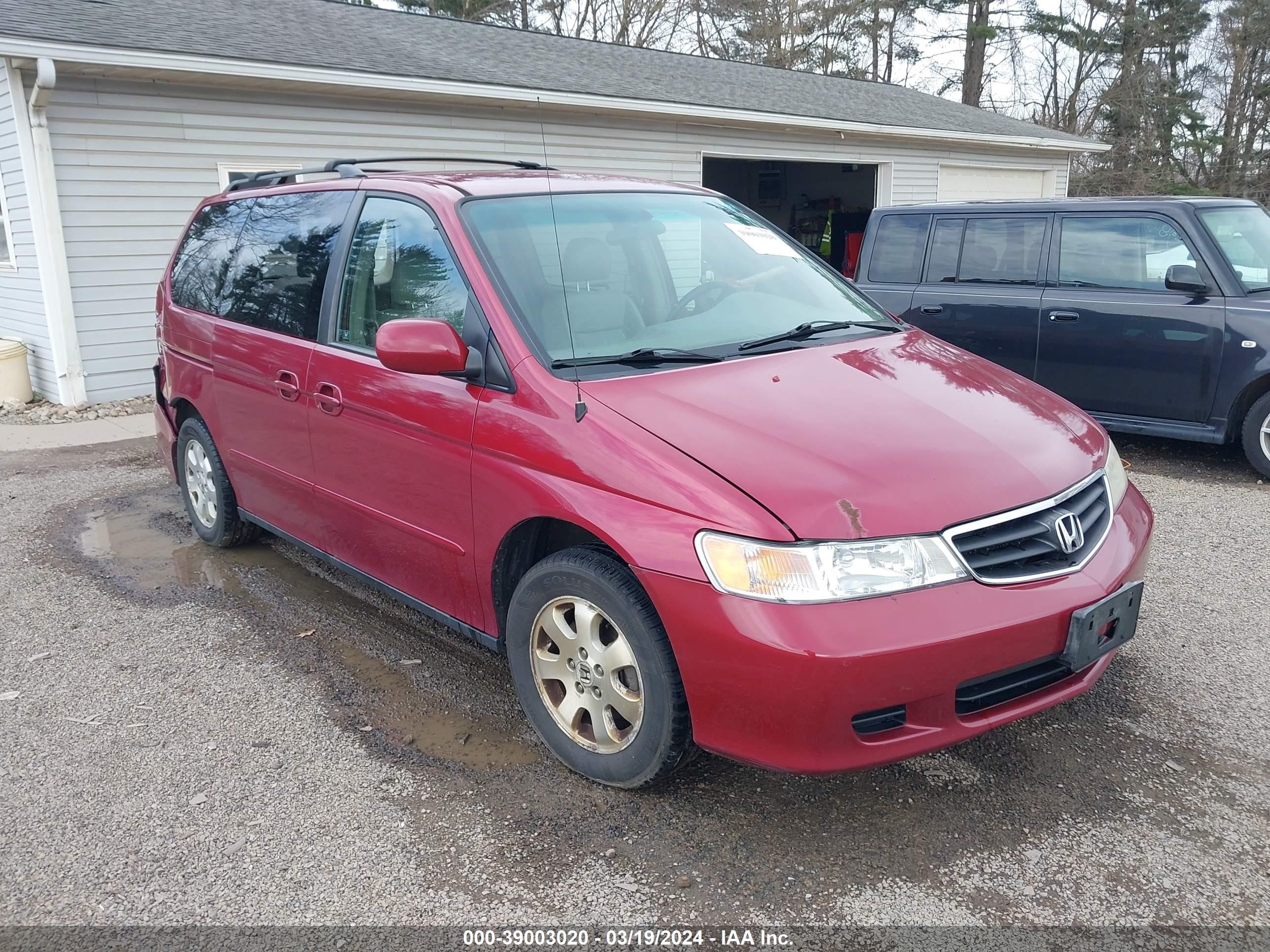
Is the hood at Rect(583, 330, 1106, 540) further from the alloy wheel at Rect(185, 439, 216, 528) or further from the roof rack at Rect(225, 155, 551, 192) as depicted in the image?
the alloy wheel at Rect(185, 439, 216, 528)

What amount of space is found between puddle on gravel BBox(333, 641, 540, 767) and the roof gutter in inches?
131

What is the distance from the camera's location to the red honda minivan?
8.08ft

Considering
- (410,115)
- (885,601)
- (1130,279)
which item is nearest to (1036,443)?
(885,601)

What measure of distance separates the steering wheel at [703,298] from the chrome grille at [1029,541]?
4.47 ft

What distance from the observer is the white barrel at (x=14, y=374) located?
30.3ft

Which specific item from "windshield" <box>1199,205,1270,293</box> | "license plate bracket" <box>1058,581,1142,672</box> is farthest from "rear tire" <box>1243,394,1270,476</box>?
"license plate bracket" <box>1058,581,1142,672</box>

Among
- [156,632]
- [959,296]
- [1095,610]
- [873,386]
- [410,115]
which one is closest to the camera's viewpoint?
[1095,610]

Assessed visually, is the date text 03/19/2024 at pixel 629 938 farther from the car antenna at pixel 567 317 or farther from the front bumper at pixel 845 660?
the car antenna at pixel 567 317

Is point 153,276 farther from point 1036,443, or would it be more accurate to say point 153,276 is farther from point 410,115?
point 1036,443

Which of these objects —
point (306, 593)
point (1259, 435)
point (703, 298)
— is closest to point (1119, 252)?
point (1259, 435)

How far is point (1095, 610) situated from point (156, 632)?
3646 millimetres

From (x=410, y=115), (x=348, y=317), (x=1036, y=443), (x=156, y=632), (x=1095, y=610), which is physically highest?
(x=410, y=115)

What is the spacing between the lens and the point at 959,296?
748cm

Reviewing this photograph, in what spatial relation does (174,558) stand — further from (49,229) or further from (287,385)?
(49,229)
